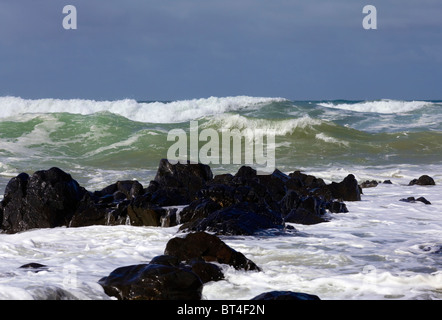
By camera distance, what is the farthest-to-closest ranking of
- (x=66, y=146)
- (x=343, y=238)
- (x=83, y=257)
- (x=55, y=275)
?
(x=66, y=146) → (x=343, y=238) → (x=83, y=257) → (x=55, y=275)

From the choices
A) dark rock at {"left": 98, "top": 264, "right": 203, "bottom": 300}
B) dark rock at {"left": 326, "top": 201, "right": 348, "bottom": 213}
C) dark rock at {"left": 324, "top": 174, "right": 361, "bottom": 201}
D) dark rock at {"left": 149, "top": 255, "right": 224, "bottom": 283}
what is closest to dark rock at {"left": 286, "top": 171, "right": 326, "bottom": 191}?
dark rock at {"left": 324, "top": 174, "right": 361, "bottom": 201}

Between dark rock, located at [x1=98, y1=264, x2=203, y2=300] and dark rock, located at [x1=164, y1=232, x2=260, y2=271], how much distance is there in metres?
0.74

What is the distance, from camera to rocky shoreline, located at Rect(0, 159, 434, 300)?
6059 millimetres

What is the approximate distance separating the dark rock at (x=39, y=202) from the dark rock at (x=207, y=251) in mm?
3379

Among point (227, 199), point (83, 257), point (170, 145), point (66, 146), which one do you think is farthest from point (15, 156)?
point (83, 257)

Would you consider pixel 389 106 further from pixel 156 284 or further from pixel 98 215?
pixel 156 284

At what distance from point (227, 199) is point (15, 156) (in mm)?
15676

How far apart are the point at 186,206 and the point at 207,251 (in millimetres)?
3112

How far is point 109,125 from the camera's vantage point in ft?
103

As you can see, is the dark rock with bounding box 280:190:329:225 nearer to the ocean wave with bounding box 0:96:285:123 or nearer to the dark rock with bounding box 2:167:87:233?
the dark rock with bounding box 2:167:87:233

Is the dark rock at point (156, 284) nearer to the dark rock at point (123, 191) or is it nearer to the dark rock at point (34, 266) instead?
the dark rock at point (34, 266)

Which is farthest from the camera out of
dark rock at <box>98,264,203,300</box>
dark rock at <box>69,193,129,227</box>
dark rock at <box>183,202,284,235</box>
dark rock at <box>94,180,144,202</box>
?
dark rock at <box>94,180,144,202</box>
